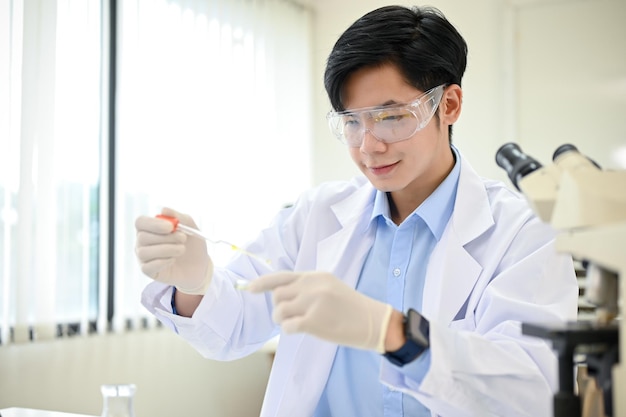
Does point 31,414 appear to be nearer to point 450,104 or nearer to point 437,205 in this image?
point 437,205

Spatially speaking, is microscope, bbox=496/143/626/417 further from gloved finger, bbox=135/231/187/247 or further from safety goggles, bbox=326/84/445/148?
gloved finger, bbox=135/231/187/247

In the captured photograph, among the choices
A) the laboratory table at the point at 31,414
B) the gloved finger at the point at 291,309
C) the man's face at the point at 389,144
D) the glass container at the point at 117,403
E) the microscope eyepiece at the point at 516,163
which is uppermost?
the man's face at the point at 389,144

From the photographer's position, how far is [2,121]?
2.73 meters

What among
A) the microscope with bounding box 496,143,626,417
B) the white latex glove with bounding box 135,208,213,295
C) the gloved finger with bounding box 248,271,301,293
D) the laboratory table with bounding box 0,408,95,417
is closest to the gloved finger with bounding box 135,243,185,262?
the white latex glove with bounding box 135,208,213,295

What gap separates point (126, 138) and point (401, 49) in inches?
78.3

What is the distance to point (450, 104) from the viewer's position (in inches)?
68.4

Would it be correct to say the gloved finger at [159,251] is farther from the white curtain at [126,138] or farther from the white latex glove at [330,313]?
the white curtain at [126,138]

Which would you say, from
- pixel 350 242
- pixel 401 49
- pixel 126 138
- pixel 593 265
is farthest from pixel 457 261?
pixel 126 138

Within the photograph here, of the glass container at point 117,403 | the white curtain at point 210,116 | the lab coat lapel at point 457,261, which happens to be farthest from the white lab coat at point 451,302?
the white curtain at point 210,116

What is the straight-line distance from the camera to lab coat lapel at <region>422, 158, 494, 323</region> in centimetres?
158

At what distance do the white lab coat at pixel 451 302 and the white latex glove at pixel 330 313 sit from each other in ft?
0.35

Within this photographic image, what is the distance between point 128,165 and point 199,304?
1771 mm

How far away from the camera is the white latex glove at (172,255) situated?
4.77 ft

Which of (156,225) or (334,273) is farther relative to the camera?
(334,273)
